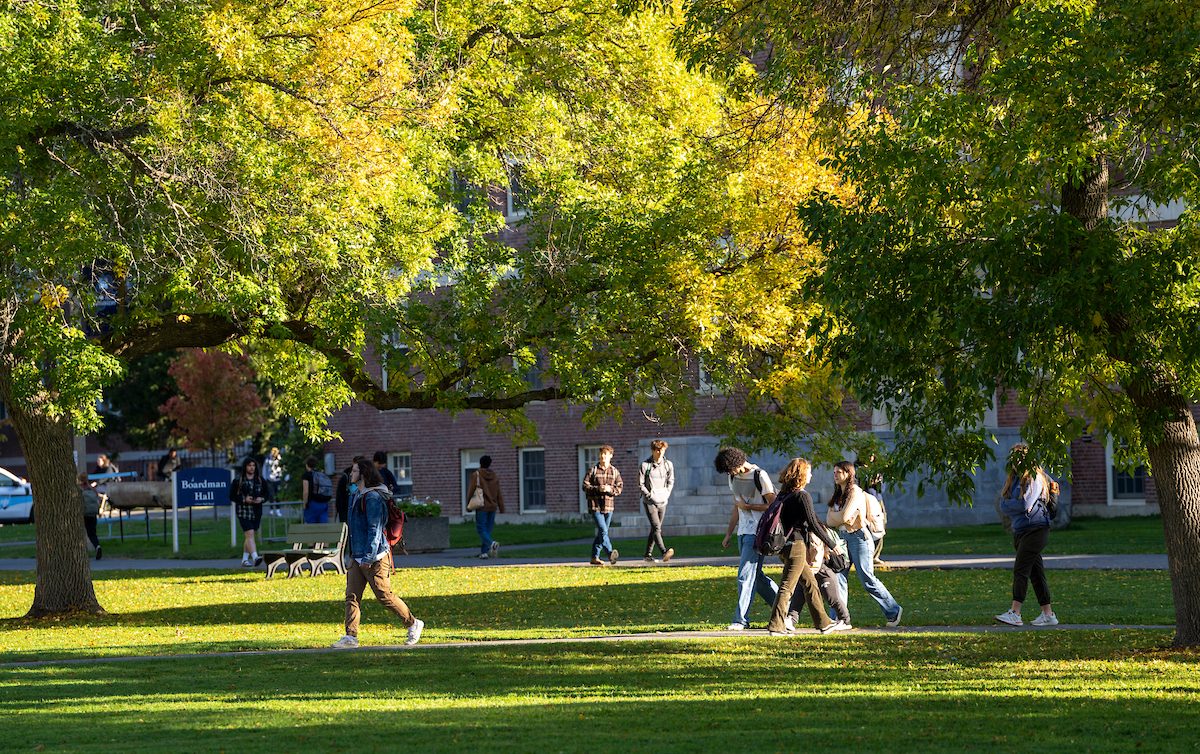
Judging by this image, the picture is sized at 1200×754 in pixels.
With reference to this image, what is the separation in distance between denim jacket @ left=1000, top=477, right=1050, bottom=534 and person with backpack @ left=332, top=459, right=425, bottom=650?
5.66 meters

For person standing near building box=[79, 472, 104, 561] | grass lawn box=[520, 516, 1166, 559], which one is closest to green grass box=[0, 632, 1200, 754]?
grass lawn box=[520, 516, 1166, 559]

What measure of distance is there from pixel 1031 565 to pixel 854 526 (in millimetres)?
1660

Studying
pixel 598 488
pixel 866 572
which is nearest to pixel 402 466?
pixel 598 488

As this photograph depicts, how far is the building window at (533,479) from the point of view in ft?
142

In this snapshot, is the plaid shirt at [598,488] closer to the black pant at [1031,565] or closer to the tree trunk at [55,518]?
the tree trunk at [55,518]

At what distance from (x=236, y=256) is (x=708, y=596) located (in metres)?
6.76

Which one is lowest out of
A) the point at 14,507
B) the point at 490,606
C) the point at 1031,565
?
the point at 490,606

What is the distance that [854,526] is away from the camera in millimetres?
15867

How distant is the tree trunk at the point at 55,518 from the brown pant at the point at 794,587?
27.9 feet

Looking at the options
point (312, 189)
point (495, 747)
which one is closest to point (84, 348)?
point (312, 189)

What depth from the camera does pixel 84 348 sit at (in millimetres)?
16453

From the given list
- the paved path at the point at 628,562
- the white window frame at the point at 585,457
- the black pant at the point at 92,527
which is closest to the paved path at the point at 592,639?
the paved path at the point at 628,562

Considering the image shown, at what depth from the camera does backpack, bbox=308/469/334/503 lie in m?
27.8

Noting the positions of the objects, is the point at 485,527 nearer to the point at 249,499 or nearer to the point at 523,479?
the point at 249,499
